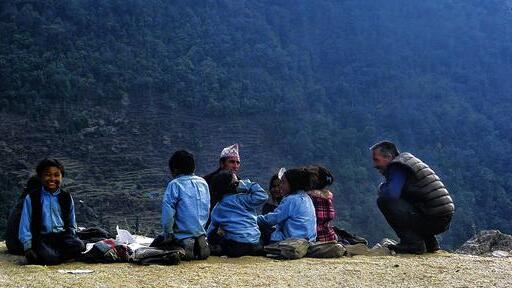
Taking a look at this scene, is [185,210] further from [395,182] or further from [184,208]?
[395,182]

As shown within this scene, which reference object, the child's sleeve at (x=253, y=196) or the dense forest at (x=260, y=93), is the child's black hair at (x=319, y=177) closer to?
the child's sleeve at (x=253, y=196)

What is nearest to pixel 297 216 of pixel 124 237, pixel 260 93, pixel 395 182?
pixel 395 182

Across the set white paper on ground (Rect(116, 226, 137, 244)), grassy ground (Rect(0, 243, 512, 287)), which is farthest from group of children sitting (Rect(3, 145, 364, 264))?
white paper on ground (Rect(116, 226, 137, 244))

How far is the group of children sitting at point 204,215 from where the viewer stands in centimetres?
475

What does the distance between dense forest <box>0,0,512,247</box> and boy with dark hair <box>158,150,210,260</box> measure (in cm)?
1945

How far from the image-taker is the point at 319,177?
568cm

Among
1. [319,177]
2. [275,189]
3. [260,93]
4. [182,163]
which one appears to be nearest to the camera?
[182,163]

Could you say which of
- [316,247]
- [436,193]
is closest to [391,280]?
[316,247]

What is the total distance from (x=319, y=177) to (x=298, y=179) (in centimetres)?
35

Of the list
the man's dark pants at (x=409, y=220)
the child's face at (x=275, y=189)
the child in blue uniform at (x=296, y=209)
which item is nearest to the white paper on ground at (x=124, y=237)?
the child in blue uniform at (x=296, y=209)

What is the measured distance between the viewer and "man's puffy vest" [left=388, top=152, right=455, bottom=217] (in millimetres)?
5551

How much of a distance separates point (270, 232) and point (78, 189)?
23391 millimetres

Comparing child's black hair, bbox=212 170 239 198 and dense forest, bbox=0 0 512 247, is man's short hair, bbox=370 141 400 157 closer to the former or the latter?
child's black hair, bbox=212 170 239 198

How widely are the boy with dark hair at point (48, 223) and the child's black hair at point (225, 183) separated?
1302 mm
